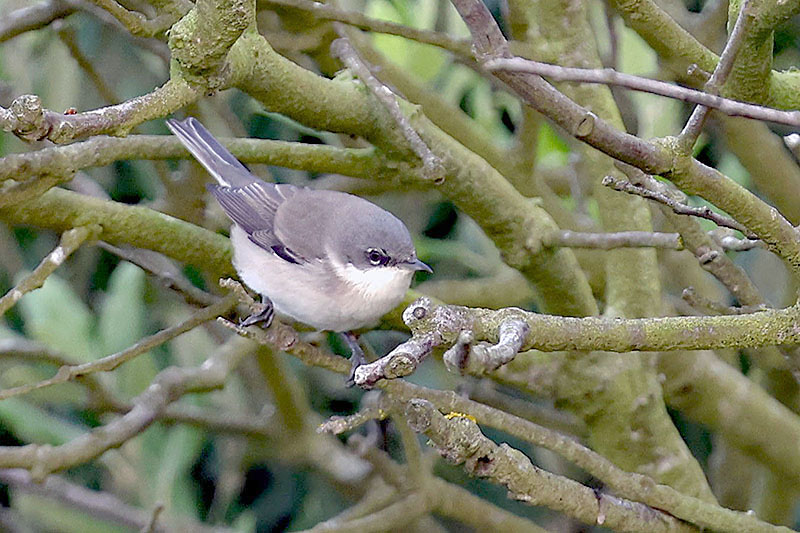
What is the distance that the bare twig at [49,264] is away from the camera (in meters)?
1.63

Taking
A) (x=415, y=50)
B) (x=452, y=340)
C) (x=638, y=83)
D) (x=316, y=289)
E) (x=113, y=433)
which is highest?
(x=638, y=83)

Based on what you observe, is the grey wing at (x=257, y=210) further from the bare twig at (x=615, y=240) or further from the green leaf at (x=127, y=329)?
the green leaf at (x=127, y=329)

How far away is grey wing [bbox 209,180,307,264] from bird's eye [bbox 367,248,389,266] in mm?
154

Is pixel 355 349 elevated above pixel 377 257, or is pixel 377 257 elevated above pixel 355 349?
pixel 377 257

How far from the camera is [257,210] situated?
2.22 meters

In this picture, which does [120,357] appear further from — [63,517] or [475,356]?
[63,517]

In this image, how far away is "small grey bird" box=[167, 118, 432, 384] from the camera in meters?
1.99

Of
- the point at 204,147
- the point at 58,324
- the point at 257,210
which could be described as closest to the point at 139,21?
the point at 204,147

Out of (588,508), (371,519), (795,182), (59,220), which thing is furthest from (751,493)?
(59,220)

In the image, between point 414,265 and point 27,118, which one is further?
point 414,265

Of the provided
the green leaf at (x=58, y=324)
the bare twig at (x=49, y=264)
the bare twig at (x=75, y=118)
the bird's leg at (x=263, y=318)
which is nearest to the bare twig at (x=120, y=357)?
the bird's leg at (x=263, y=318)

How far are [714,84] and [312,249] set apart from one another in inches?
46.7

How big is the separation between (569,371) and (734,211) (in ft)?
3.26

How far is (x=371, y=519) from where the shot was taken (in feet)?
6.89
